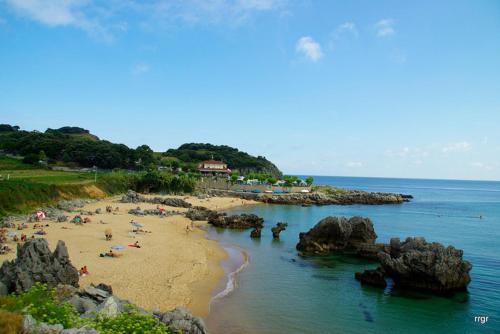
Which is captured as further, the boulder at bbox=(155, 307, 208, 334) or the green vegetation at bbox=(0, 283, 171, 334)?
the boulder at bbox=(155, 307, 208, 334)

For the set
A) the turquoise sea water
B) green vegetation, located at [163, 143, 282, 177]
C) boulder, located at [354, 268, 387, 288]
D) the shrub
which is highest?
green vegetation, located at [163, 143, 282, 177]

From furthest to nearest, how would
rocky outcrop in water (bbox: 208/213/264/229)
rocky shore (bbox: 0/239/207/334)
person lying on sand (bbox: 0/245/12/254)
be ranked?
rocky outcrop in water (bbox: 208/213/264/229)
person lying on sand (bbox: 0/245/12/254)
rocky shore (bbox: 0/239/207/334)

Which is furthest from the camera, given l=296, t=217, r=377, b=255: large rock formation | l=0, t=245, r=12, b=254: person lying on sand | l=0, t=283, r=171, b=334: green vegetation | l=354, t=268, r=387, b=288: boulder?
l=296, t=217, r=377, b=255: large rock formation

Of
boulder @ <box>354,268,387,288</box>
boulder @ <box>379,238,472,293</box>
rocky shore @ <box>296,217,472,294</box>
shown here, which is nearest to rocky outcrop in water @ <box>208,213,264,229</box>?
rocky shore @ <box>296,217,472,294</box>

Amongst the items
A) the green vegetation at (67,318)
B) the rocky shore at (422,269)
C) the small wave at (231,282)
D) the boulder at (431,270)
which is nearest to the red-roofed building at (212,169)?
the small wave at (231,282)

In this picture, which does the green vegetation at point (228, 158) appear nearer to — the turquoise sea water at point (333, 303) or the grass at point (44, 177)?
the grass at point (44, 177)

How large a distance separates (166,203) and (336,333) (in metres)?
54.6

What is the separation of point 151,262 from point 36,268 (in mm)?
9998

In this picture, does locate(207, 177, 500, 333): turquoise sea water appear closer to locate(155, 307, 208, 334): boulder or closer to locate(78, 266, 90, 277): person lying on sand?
locate(155, 307, 208, 334): boulder

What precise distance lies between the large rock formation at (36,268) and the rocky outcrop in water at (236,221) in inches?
1294

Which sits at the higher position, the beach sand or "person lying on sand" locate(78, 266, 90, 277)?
"person lying on sand" locate(78, 266, 90, 277)

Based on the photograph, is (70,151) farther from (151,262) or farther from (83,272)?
(83,272)

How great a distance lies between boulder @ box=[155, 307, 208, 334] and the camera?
12.7 m

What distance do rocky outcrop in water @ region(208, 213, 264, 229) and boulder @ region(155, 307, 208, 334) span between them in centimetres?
3753
